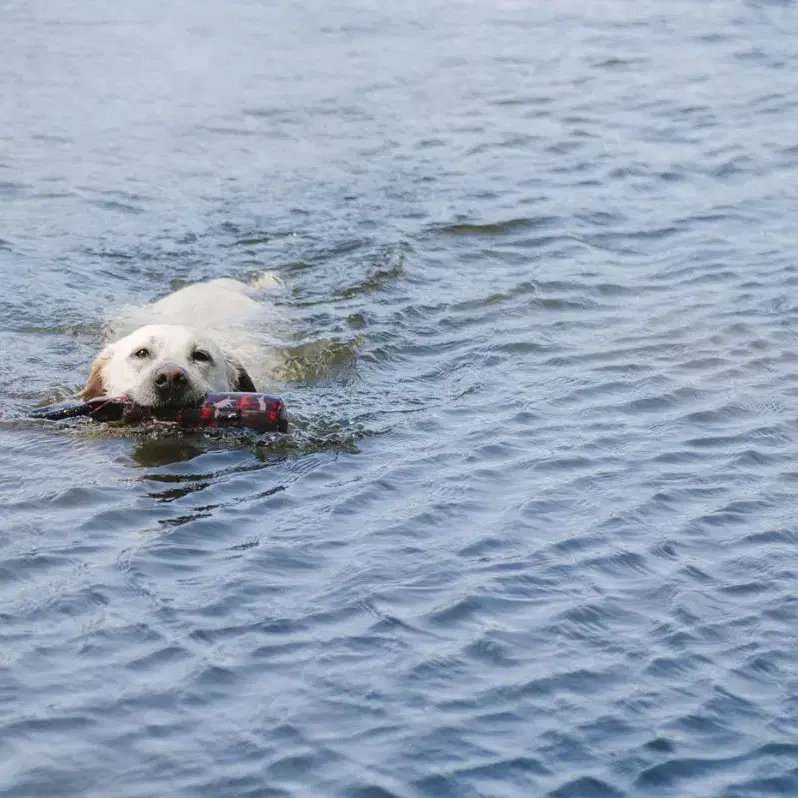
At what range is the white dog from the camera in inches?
303

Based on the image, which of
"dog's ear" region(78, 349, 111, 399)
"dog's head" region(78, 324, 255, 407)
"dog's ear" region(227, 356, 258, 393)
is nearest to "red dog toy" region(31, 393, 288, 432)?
"dog's head" region(78, 324, 255, 407)

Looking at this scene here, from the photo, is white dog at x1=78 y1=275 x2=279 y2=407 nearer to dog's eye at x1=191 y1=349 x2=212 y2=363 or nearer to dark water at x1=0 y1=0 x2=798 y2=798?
dog's eye at x1=191 y1=349 x2=212 y2=363

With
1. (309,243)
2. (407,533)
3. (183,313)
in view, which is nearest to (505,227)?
(309,243)

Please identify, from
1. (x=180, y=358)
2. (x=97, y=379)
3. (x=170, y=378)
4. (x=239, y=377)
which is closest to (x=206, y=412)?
(x=170, y=378)

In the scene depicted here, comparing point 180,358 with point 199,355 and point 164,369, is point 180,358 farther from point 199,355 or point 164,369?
point 164,369

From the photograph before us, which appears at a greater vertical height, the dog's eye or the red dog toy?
the dog's eye

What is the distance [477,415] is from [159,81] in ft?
33.5

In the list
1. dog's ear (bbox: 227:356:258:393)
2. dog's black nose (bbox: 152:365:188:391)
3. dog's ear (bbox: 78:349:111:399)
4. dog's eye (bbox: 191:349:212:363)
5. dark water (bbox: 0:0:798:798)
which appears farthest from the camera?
dog's ear (bbox: 227:356:258:393)

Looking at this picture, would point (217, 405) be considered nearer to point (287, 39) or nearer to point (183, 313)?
point (183, 313)

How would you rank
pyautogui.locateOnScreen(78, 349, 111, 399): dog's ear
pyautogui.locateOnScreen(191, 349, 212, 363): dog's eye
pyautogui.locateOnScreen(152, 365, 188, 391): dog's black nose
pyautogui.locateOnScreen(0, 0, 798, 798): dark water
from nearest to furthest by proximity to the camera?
1. pyautogui.locateOnScreen(0, 0, 798, 798): dark water
2. pyautogui.locateOnScreen(152, 365, 188, 391): dog's black nose
3. pyautogui.locateOnScreen(191, 349, 212, 363): dog's eye
4. pyautogui.locateOnScreen(78, 349, 111, 399): dog's ear

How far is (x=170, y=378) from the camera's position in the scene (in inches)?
300

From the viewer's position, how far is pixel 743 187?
499 inches

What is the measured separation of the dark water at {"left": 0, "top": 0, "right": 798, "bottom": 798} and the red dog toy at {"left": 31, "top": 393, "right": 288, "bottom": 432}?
13 centimetres

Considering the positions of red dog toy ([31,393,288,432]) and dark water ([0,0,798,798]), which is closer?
dark water ([0,0,798,798])
